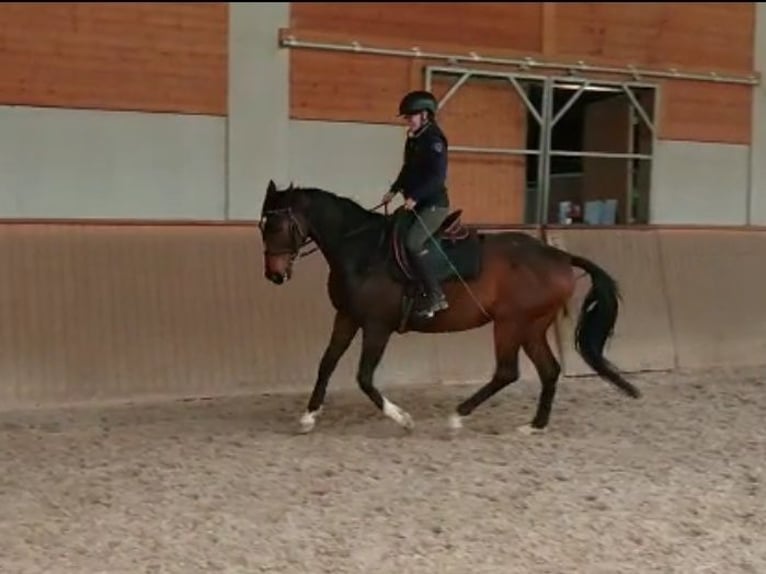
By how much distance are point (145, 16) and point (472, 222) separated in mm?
3451

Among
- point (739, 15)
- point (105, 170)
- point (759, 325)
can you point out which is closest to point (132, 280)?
point (105, 170)

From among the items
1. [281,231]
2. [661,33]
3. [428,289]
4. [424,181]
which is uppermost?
[661,33]

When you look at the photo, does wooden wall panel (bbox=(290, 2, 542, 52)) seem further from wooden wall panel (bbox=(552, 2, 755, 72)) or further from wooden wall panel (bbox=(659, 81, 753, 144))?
wooden wall panel (bbox=(659, 81, 753, 144))

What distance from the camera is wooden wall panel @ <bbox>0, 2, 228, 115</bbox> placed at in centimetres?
815

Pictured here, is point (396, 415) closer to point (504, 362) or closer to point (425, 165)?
point (504, 362)

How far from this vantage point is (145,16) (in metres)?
8.55

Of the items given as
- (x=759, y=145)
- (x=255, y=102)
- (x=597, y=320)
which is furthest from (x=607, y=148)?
(x=597, y=320)

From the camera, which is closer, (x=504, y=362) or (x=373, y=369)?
(x=373, y=369)

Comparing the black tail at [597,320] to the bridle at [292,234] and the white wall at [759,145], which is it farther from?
the white wall at [759,145]

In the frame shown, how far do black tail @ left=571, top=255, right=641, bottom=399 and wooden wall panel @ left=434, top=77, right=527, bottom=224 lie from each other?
11.0ft

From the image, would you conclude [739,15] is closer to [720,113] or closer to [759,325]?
[720,113]

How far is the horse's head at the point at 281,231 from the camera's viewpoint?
20.6 ft

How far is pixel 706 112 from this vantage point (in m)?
11.0

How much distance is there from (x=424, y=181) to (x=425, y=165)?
0.09m
